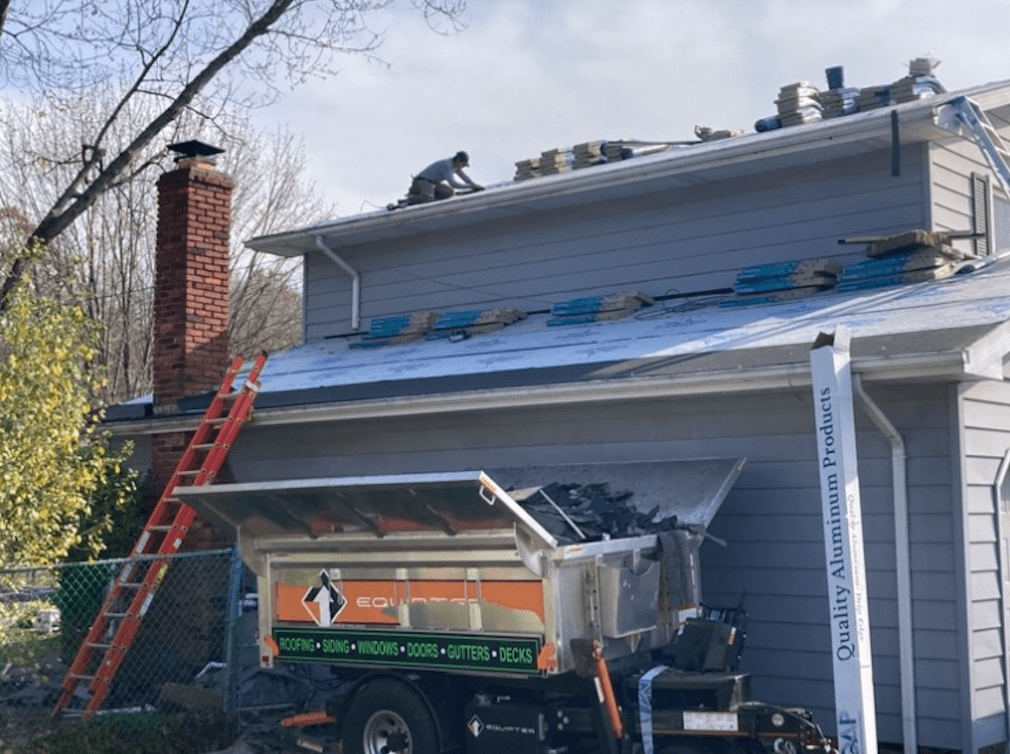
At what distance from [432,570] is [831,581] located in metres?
2.73

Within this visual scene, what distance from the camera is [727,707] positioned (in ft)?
26.6

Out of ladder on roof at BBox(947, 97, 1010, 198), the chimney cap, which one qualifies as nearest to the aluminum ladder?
ladder on roof at BBox(947, 97, 1010, 198)

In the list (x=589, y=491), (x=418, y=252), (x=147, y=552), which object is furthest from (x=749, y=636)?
(x=418, y=252)

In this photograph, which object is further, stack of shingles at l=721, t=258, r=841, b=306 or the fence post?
stack of shingles at l=721, t=258, r=841, b=306

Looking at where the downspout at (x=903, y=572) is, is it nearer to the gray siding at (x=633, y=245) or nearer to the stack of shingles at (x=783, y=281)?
the stack of shingles at (x=783, y=281)

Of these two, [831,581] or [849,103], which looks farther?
[849,103]

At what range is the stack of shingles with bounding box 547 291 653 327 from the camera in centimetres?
1345

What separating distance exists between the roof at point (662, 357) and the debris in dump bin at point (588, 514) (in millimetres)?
1024

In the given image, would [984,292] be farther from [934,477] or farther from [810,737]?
[810,737]

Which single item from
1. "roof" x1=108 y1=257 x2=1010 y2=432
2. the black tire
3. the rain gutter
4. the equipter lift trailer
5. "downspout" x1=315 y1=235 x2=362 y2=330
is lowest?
the black tire

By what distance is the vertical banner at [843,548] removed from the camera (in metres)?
8.12

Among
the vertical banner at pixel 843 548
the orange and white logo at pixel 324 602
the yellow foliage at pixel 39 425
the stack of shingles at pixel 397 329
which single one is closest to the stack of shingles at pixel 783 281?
the vertical banner at pixel 843 548

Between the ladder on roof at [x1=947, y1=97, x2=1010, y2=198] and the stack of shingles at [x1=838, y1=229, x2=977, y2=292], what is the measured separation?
84 cm

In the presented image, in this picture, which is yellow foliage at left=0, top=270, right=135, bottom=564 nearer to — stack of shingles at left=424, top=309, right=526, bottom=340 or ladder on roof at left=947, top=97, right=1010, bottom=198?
stack of shingles at left=424, top=309, right=526, bottom=340
